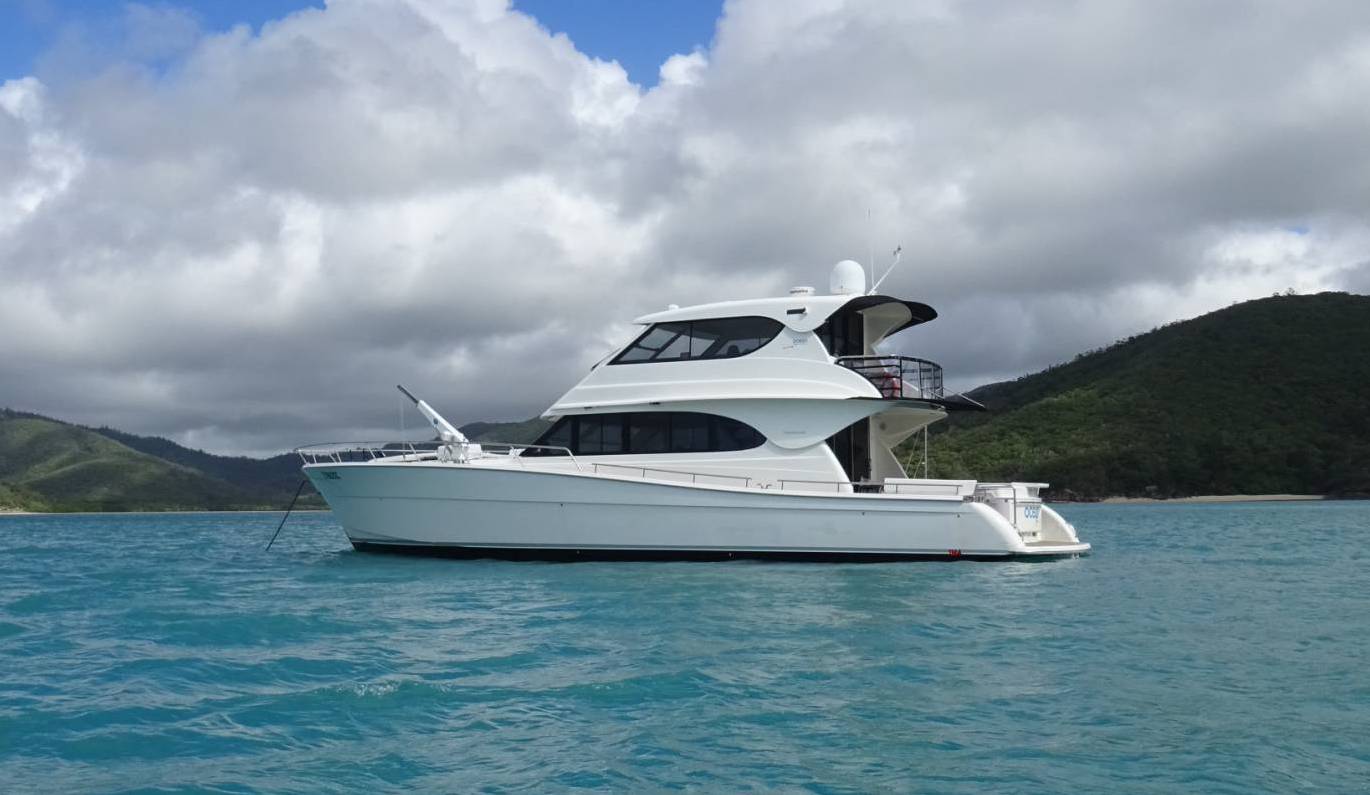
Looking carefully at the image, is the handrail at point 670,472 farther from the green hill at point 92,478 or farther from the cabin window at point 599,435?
the green hill at point 92,478

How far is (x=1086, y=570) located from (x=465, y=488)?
10.0 metres

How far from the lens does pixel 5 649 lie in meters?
9.78

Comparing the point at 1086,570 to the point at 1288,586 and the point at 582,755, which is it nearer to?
the point at 1288,586

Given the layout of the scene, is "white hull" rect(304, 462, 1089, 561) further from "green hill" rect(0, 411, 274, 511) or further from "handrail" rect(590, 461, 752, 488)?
"green hill" rect(0, 411, 274, 511)

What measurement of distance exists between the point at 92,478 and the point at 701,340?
165 metres

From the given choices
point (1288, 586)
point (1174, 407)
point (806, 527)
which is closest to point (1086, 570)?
point (1288, 586)

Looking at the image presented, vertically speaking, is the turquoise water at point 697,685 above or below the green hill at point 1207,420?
below

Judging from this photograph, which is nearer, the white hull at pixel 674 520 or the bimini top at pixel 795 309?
the white hull at pixel 674 520

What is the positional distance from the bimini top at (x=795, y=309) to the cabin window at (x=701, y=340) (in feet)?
0.35

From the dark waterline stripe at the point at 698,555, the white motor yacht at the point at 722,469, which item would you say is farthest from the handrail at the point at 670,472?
the dark waterline stripe at the point at 698,555

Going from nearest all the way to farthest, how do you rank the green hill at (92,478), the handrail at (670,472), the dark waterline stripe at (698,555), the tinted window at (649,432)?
the dark waterline stripe at (698,555)
the handrail at (670,472)
the tinted window at (649,432)
the green hill at (92,478)

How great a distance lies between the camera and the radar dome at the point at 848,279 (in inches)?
727

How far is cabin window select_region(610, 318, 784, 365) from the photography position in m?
17.5

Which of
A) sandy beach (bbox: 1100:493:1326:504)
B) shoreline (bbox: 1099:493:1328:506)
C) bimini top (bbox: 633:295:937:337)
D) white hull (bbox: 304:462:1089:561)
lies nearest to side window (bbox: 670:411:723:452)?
white hull (bbox: 304:462:1089:561)
